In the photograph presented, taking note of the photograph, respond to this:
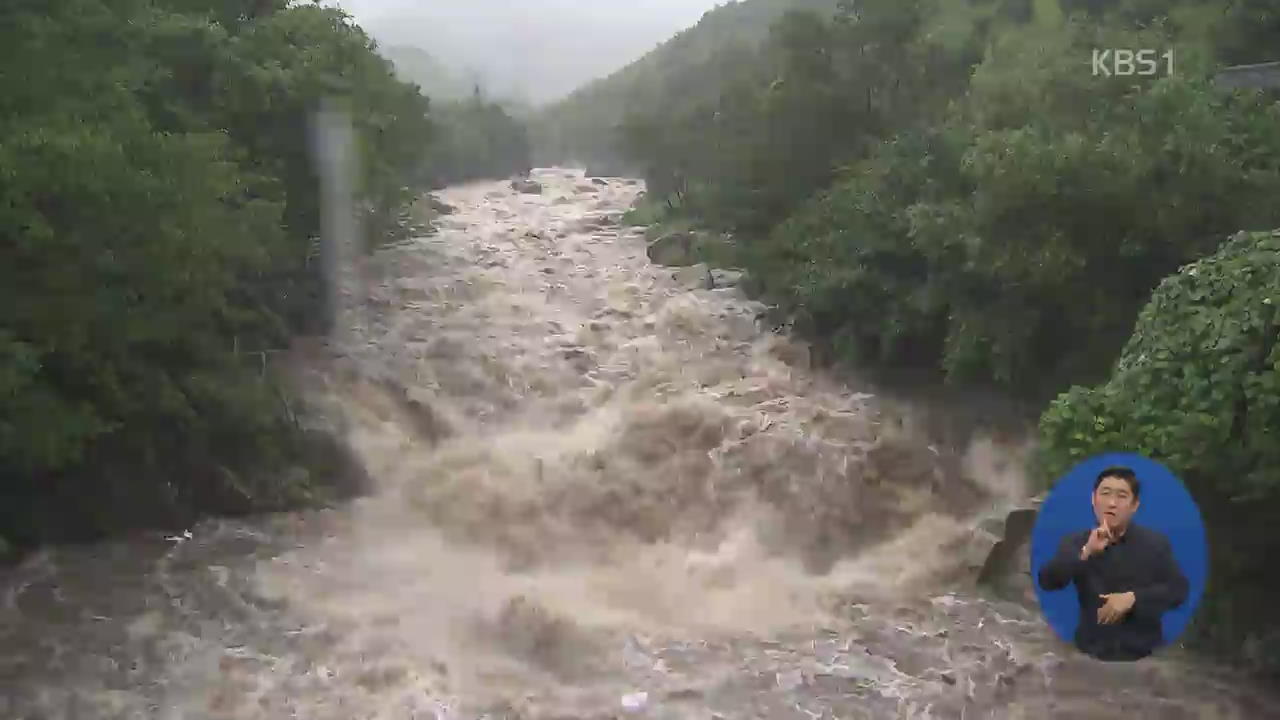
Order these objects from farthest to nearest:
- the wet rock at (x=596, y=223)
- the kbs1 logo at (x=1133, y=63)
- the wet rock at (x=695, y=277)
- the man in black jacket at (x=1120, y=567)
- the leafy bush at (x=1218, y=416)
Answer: the wet rock at (x=596, y=223) < the wet rock at (x=695, y=277) < the kbs1 logo at (x=1133, y=63) < the leafy bush at (x=1218, y=416) < the man in black jacket at (x=1120, y=567)

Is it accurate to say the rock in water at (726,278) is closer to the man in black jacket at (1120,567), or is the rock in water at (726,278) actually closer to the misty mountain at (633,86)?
the misty mountain at (633,86)

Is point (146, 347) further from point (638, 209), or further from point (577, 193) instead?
point (577, 193)

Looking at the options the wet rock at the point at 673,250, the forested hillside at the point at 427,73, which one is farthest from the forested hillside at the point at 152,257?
the forested hillside at the point at 427,73

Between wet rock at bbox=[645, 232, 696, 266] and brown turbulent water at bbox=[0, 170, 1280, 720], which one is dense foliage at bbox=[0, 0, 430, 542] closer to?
brown turbulent water at bbox=[0, 170, 1280, 720]

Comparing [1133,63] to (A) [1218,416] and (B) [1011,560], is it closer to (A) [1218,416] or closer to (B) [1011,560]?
(B) [1011,560]

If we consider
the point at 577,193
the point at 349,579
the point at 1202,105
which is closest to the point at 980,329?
the point at 1202,105

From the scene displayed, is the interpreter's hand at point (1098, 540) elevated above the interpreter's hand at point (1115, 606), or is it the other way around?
the interpreter's hand at point (1098, 540)
